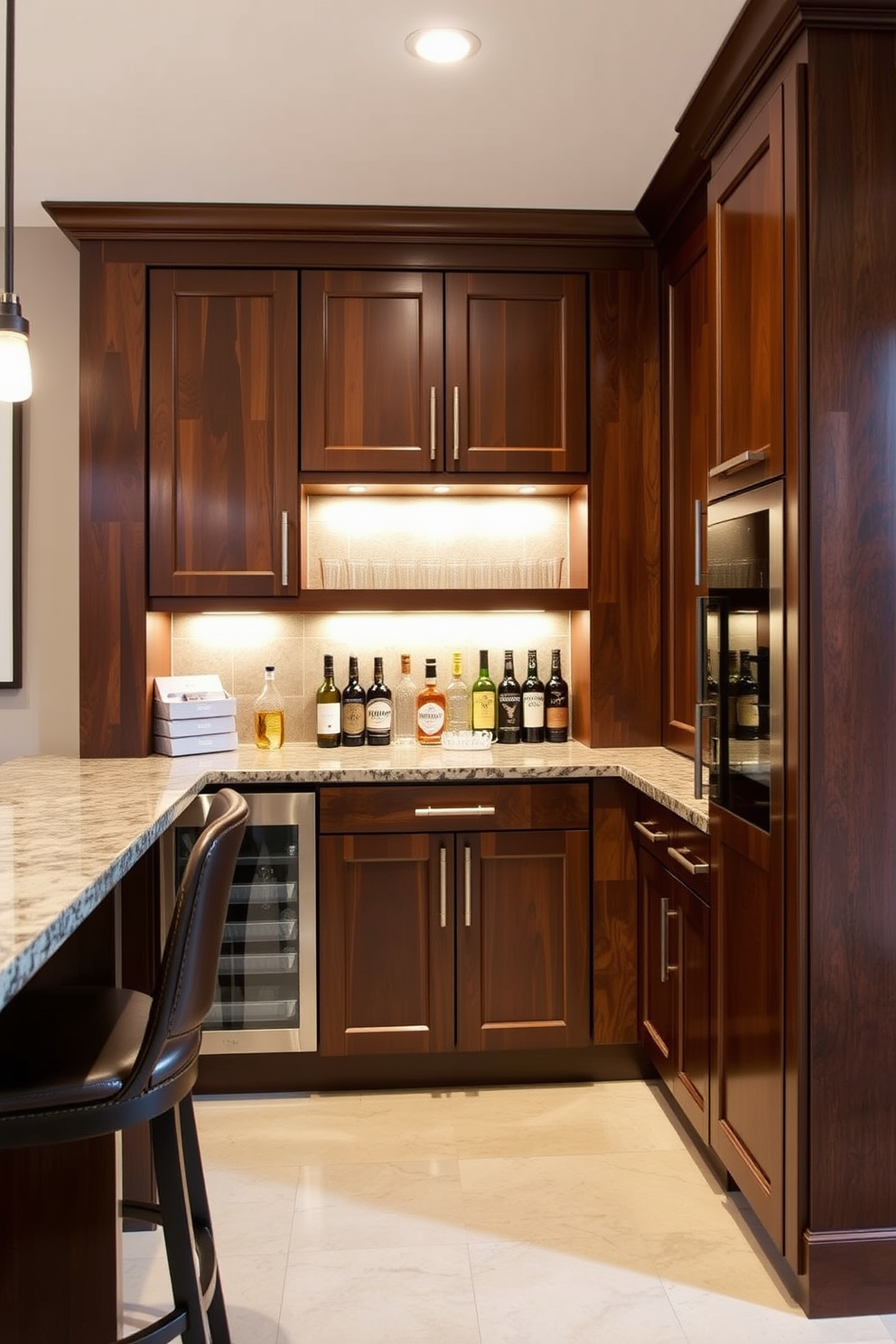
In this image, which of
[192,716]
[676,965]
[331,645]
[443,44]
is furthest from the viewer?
[331,645]

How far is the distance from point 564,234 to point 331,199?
2.33 ft

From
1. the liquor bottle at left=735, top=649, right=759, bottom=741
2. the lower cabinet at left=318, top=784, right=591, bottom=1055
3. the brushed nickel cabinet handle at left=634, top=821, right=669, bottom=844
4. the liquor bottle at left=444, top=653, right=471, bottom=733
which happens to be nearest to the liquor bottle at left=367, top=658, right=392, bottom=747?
the liquor bottle at left=444, top=653, right=471, bottom=733

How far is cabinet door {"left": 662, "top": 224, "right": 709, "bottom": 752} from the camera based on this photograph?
2902mm

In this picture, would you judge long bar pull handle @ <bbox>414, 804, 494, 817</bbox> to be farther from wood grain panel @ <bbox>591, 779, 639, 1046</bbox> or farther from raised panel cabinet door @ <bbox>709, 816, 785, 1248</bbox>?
raised panel cabinet door @ <bbox>709, 816, 785, 1248</bbox>

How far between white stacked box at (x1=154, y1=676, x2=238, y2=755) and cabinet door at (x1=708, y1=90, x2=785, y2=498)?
1671mm

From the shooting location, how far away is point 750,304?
2.13 m

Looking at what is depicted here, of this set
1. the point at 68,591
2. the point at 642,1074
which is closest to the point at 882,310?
the point at 642,1074

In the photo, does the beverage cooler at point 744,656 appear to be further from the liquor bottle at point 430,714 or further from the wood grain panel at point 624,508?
the liquor bottle at point 430,714

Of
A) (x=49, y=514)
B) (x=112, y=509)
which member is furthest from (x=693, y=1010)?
(x=49, y=514)

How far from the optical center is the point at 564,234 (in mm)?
3188

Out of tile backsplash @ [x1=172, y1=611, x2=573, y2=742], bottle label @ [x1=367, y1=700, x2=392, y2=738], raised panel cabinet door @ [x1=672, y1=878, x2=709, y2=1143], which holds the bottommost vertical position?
raised panel cabinet door @ [x1=672, y1=878, x2=709, y2=1143]

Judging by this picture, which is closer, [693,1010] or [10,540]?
[693,1010]

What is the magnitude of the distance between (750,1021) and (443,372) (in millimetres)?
2068

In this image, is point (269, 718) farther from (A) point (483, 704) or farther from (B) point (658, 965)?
(B) point (658, 965)
